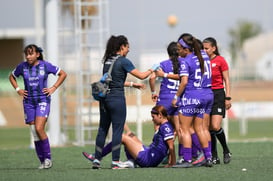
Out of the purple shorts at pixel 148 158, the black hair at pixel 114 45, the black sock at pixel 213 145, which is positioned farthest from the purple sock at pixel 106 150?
the black sock at pixel 213 145

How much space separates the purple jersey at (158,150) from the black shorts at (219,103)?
1.15 meters

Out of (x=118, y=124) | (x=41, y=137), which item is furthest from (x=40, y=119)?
(x=118, y=124)

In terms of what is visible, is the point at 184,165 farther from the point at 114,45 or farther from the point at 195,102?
the point at 114,45

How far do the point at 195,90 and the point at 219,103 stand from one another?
1.24m

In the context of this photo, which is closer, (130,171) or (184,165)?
(130,171)

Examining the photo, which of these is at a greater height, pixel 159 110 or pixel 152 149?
pixel 159 110

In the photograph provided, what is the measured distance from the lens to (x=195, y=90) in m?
13.0

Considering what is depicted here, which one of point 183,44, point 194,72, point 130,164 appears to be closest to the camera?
point 194,72

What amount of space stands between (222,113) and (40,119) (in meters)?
3.10

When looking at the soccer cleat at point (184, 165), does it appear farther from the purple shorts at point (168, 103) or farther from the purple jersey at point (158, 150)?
the purple shorts at point (168, 103)

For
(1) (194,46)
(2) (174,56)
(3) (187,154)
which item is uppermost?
(1) (194,46)

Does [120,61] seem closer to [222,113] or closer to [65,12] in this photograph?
[222,113]

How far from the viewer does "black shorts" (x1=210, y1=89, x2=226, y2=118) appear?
14.1 meters

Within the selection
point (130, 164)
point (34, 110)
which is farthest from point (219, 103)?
point (34, 110)
